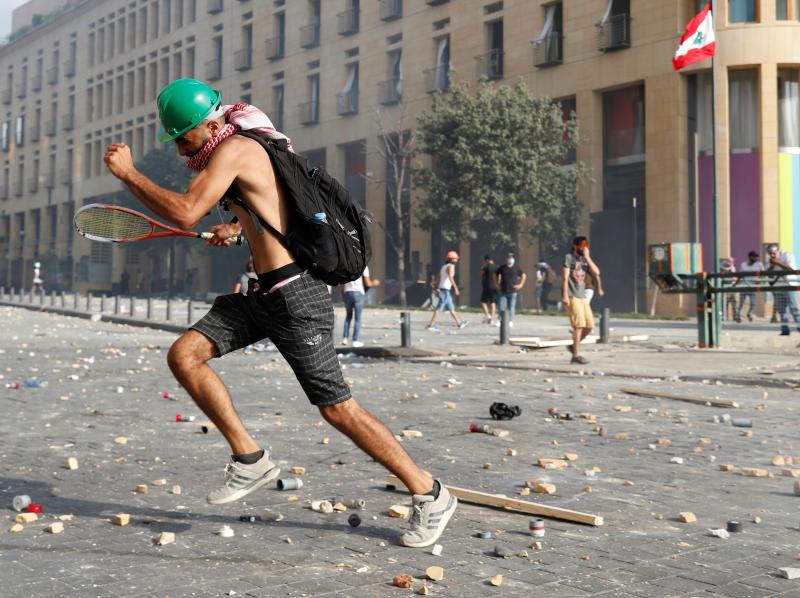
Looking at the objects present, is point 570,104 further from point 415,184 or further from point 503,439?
point 503,439

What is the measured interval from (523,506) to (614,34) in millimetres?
35157

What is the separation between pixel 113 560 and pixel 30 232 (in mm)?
85115

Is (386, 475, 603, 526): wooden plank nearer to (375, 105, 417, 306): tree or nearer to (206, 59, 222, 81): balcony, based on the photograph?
(375, 105, 417, 306): tree

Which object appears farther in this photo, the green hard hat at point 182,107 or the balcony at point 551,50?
the balcony at point 551,50

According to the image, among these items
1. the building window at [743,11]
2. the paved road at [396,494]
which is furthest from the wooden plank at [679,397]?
the building window at [743,11]

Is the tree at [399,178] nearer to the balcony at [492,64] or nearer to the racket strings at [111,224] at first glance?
the balcony at [492,64]

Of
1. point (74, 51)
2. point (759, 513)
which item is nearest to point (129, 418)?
point (759, 513)

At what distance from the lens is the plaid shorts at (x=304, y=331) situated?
4301 millimetres

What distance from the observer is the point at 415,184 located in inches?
1639

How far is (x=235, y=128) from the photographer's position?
432 cm

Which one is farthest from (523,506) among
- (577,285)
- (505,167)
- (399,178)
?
(399,178)

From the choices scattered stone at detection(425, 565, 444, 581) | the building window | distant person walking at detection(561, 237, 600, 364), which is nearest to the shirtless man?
scattered stone at detection(425, 565, 444, 581)

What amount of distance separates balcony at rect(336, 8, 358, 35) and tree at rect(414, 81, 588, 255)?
1268 centimetres

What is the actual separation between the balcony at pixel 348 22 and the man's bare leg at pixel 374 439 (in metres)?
48.1
